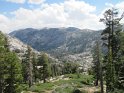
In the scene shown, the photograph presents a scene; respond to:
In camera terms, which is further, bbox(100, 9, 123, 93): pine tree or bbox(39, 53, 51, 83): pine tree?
bbox(39, 53, 51, 83): pine tree

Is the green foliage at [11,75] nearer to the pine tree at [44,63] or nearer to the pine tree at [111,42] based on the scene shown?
the pine tree at [111,42]

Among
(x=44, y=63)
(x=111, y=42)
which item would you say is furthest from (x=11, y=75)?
(x=44, y=63)

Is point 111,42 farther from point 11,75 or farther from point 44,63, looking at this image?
point 44,63

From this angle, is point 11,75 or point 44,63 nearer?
point 11,75

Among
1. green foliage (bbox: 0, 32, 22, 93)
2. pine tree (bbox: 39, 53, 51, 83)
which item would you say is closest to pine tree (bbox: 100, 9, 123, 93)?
green foliage (bbox: 0, 32, 22, 93)

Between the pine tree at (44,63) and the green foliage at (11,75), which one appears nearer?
the green foliage at (11,75)

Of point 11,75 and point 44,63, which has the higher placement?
point 11,75

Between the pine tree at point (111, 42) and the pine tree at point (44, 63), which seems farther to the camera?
the pine tree at point (44, 63)

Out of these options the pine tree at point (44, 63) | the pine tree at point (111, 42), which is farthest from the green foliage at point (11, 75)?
the pine tree at point (44, 63)

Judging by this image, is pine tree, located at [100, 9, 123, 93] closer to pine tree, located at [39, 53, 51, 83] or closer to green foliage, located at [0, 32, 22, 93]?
green foliage, located at [0, 32, 22, 93]

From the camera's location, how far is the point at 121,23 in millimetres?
46719

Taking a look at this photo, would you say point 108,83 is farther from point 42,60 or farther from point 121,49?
point 42,60

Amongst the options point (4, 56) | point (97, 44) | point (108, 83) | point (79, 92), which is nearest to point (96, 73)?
point (97, 44)

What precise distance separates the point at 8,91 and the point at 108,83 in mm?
17623
